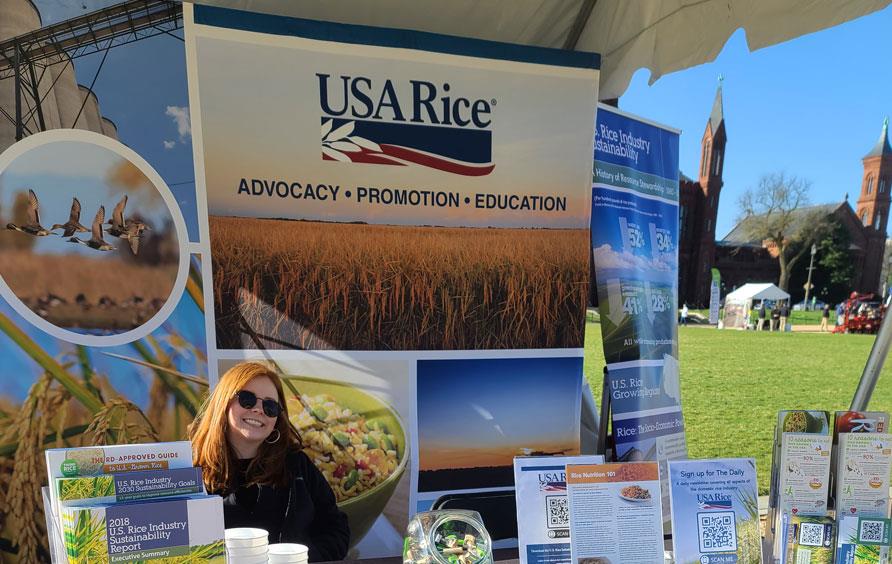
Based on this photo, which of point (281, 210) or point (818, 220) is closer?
point (281, 210)

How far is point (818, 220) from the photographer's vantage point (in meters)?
43.7

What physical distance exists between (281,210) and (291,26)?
2.01ft

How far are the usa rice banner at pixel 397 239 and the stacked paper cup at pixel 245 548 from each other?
82cm

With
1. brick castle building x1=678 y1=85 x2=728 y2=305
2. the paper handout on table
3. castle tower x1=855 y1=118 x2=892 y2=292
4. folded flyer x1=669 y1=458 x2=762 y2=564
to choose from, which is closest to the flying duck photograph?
the paper handout on table

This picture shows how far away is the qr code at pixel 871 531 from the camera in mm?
1482

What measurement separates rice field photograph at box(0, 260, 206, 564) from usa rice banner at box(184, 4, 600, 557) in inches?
4.1

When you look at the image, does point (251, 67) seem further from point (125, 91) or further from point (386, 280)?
point (386, 280)

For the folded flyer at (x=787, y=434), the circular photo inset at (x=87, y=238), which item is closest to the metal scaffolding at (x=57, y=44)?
the circular photo inset at (x=87, y=238)

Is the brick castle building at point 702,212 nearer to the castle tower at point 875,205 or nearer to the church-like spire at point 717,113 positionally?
the church-like spire at point 717,113

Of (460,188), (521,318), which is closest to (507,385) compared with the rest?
(521,318)

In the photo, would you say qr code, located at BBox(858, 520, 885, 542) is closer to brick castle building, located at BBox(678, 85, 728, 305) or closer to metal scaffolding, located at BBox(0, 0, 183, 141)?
metal scaffolding, located at BBox(0, 0, 183, 141)

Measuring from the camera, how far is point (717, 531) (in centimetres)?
141

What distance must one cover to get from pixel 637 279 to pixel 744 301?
29199 mm

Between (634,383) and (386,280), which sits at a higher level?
(386,280)
